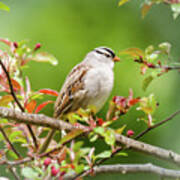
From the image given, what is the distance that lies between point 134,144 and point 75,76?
95cm

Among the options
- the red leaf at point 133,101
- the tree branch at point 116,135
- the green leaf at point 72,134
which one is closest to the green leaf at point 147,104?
the red leaf at point 133,101

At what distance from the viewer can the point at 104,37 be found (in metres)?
4.58

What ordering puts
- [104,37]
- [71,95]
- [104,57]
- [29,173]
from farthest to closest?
[104,37] → [104,57] → [71,95] → [29,173]

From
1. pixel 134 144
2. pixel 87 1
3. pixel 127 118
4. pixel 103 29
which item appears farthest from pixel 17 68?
pixel 87 1

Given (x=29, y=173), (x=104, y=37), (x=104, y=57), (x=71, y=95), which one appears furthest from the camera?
(x=104, y=37)

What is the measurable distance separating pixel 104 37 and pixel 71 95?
2113mm

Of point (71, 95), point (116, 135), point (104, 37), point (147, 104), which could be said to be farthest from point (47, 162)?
point (104, 37)

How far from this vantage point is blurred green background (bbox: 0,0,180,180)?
4.03 meters

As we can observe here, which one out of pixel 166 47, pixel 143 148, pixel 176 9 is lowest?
pixel 143 148

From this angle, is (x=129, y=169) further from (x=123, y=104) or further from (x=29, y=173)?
(x=29, y=173)

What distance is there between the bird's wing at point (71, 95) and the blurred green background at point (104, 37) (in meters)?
1.21

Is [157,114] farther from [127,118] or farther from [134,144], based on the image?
[134,144]

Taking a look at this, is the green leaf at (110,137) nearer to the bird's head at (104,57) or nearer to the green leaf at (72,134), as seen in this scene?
the green leaf at (72,134)

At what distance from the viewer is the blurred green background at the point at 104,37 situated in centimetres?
403
